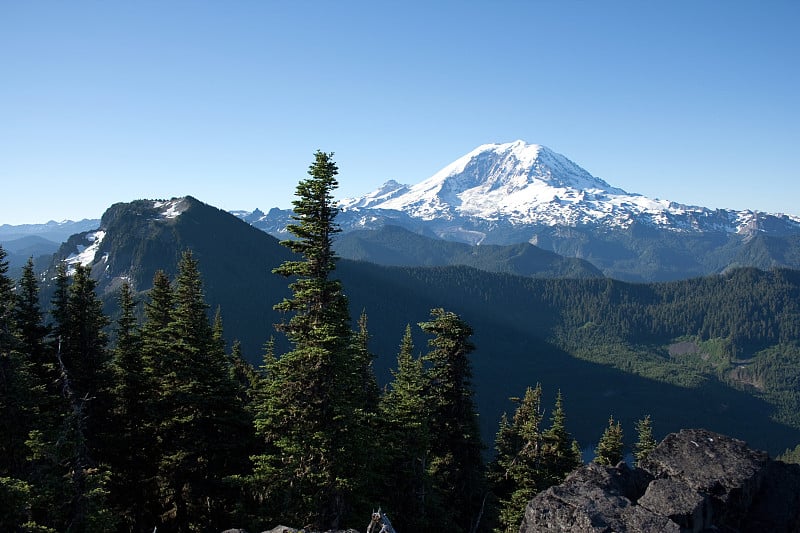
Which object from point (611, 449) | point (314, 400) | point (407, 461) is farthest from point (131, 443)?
point (611, 449)

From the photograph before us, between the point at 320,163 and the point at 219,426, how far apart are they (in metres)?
16.1

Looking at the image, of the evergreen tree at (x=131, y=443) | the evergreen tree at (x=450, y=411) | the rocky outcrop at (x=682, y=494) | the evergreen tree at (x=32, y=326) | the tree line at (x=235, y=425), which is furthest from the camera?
the evergreen tree at (x=450, y=411)

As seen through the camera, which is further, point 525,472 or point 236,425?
point 525,472

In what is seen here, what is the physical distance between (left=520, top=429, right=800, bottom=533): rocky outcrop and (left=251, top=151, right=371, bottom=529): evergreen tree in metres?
8.22

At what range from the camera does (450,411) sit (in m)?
31.4

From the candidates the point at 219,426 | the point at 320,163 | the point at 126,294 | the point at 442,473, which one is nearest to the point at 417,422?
the point at 442,473

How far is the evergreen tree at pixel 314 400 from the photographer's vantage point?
20.2 meters

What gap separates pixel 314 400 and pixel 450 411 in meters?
13.1

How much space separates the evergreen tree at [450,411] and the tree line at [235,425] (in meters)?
0.10

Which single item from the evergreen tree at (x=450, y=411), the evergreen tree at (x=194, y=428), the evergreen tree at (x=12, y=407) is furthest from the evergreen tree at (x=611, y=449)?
the evergreen tree at (x=12, y=407)

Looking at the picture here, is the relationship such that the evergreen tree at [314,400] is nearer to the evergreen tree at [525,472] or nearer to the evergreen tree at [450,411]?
the evergreen tree at [450,411]

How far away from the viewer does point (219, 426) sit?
2691 centimetres

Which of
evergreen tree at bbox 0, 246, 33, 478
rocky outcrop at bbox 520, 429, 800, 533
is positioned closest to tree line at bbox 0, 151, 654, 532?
evergreen tree at bbox 0, 246, 33, 478

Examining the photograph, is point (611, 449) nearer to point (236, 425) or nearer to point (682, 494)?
point (682, 494)
